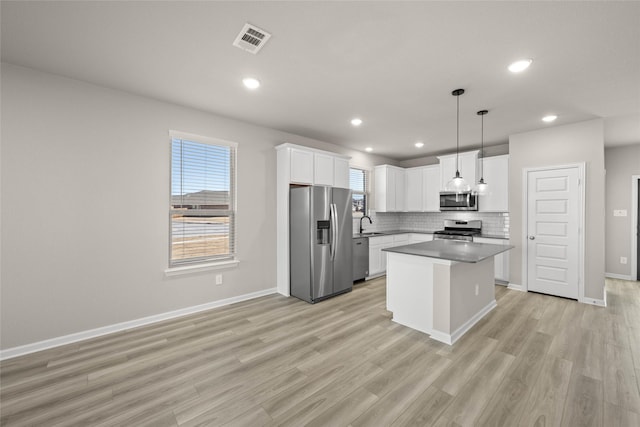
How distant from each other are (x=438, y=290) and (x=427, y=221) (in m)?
3.92

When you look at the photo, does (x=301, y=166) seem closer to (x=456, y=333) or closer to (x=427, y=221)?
(x=456, y=333)

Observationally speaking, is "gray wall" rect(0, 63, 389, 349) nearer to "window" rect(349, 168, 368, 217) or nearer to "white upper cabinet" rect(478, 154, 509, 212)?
"window" rect(349, 168, 368, 217)

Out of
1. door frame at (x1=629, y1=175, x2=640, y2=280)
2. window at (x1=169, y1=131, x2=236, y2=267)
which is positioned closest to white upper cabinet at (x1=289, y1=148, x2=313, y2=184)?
window at (x1=169, y1=131, x2=236, y2=267)

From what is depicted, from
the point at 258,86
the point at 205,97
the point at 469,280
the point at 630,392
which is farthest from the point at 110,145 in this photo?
the point at 630,392

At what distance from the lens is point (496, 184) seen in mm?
5020

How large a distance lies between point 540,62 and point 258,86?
8.72 ft

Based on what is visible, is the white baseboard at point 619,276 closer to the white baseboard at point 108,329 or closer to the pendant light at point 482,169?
the pendant light at point 482,169

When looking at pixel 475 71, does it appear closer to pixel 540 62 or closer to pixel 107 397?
pixel 540 62

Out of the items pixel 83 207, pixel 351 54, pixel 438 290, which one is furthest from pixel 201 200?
pixel 438 290

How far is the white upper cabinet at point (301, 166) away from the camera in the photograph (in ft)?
13.9

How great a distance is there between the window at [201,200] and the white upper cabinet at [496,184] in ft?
14.9

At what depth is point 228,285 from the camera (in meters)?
3.87

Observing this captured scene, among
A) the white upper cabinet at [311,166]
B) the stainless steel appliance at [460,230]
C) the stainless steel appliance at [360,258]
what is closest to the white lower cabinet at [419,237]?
the stainless steel appliance at [460,230]

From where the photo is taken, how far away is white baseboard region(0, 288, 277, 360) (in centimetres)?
252
